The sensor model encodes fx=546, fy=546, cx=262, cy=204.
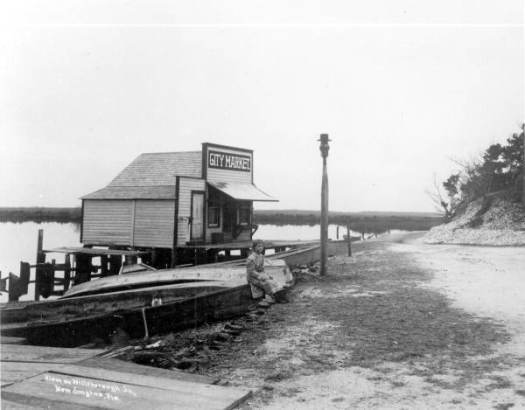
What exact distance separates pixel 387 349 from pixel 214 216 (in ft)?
60.0

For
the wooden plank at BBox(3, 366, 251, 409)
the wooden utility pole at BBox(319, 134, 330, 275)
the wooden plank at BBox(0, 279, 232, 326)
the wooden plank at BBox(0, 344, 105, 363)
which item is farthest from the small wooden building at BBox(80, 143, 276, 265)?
the wooden plank at BBox(3, 366, 251, 409)

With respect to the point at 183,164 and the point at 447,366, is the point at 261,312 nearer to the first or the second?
the point at 447,366

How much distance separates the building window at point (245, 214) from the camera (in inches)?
1084

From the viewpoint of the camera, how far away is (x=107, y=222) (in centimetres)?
2459

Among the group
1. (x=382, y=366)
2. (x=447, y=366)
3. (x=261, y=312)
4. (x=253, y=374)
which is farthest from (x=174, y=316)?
(x=447, y=366)

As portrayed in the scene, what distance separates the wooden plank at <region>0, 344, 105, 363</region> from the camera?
Result: 710 centimetres

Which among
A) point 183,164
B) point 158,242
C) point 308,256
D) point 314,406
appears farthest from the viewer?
point 183,164

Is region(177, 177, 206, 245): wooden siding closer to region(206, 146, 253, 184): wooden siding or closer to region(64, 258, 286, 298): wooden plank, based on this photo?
region(206, 146, 253, 184): wooden siding

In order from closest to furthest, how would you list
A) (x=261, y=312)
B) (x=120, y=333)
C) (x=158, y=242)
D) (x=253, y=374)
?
(x=253, y=374) < (x=120, y=333) < (x=261, y=312) < (x=158, y=242)

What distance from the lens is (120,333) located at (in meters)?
10.0

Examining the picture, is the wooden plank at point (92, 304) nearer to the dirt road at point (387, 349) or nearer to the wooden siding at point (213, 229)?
the dirt road at point (387, 349)

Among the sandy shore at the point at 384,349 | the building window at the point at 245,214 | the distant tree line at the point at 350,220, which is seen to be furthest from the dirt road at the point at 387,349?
the distant tree line at the point at 350,220

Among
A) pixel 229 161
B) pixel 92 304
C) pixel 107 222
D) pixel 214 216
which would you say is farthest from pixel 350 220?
pixel 92 304

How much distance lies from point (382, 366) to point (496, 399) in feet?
5.16
